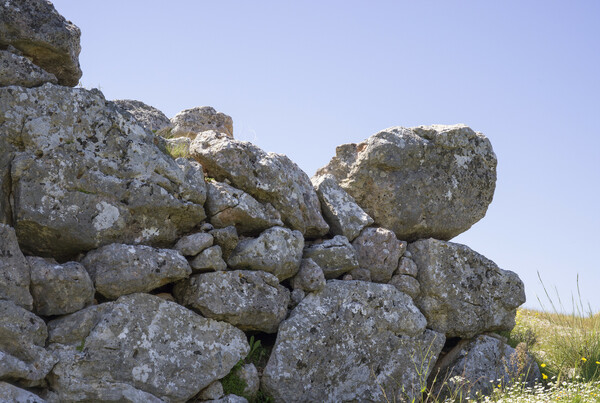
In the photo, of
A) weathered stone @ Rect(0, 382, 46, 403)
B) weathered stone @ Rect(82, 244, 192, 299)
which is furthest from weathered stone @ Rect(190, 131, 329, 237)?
weathered stone @ Rect(0, 382, 46, 403)

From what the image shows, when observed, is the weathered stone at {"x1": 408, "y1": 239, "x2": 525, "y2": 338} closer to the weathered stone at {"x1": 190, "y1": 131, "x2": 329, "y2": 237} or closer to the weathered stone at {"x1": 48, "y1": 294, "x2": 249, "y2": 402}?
the weathered stone at {"x1": 190, "y1": 131, "x2": 329, "y2": 237}

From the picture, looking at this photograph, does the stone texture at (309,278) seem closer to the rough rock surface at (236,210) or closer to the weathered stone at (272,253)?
the weathered stone at (272,253)

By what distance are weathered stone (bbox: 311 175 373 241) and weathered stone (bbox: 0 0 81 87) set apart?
405 centimetres

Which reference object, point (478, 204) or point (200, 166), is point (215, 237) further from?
point (478, 204)

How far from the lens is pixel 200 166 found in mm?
7797

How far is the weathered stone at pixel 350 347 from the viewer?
7.54m

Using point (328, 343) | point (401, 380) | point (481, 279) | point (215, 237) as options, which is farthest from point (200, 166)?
point (481, 279)

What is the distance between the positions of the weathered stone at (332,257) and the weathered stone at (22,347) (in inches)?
150

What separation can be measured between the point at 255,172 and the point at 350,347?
108 inches

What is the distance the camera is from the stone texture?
809cm

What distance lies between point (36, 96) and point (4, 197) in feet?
4.01

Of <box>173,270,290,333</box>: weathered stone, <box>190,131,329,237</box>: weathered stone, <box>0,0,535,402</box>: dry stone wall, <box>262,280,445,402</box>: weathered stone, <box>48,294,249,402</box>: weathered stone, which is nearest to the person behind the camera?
<box>48,294,249,402</box>: weathered stone

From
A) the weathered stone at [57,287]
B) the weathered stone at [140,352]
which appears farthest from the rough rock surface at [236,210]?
the weathered stone at [57,287]

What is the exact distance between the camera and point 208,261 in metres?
7.20
